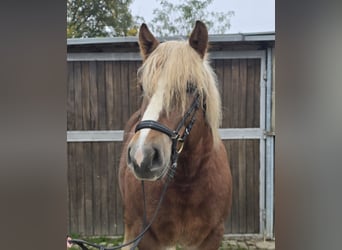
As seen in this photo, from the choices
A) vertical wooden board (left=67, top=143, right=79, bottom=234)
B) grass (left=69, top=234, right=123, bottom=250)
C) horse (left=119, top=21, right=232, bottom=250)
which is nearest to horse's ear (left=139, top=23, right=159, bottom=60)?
horse (left=119, top=21, right=232, bottom=250)

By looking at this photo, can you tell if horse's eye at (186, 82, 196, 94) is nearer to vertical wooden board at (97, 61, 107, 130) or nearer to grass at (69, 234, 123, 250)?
vertical wooden board at (97, 61, 107, 130)

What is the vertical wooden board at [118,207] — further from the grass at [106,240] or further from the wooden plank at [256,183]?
the wooden plank at [256,183]

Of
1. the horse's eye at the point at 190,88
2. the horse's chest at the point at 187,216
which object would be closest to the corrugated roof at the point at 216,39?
the horse's eye at the point at 190,88

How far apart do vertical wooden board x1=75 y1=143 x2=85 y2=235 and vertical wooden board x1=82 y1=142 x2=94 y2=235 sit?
0.01 metres

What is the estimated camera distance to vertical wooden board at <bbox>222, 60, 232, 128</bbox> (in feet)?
2.97

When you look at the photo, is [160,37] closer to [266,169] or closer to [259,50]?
[259,50]

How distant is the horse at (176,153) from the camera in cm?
73

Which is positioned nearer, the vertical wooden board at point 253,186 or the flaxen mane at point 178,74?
the flaxen mane at point 178,74

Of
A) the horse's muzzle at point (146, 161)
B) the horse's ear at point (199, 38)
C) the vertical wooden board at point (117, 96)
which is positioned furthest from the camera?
the vertical wooden board at point (117, 96)

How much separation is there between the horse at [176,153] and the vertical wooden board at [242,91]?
0.25 ft

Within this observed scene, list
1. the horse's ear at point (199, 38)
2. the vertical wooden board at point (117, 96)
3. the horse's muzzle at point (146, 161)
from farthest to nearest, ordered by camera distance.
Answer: the vertical wooden board at point (117, 96) → the horse's ear at point (199, 38) → the horse's muzzle at point (146, 161)
